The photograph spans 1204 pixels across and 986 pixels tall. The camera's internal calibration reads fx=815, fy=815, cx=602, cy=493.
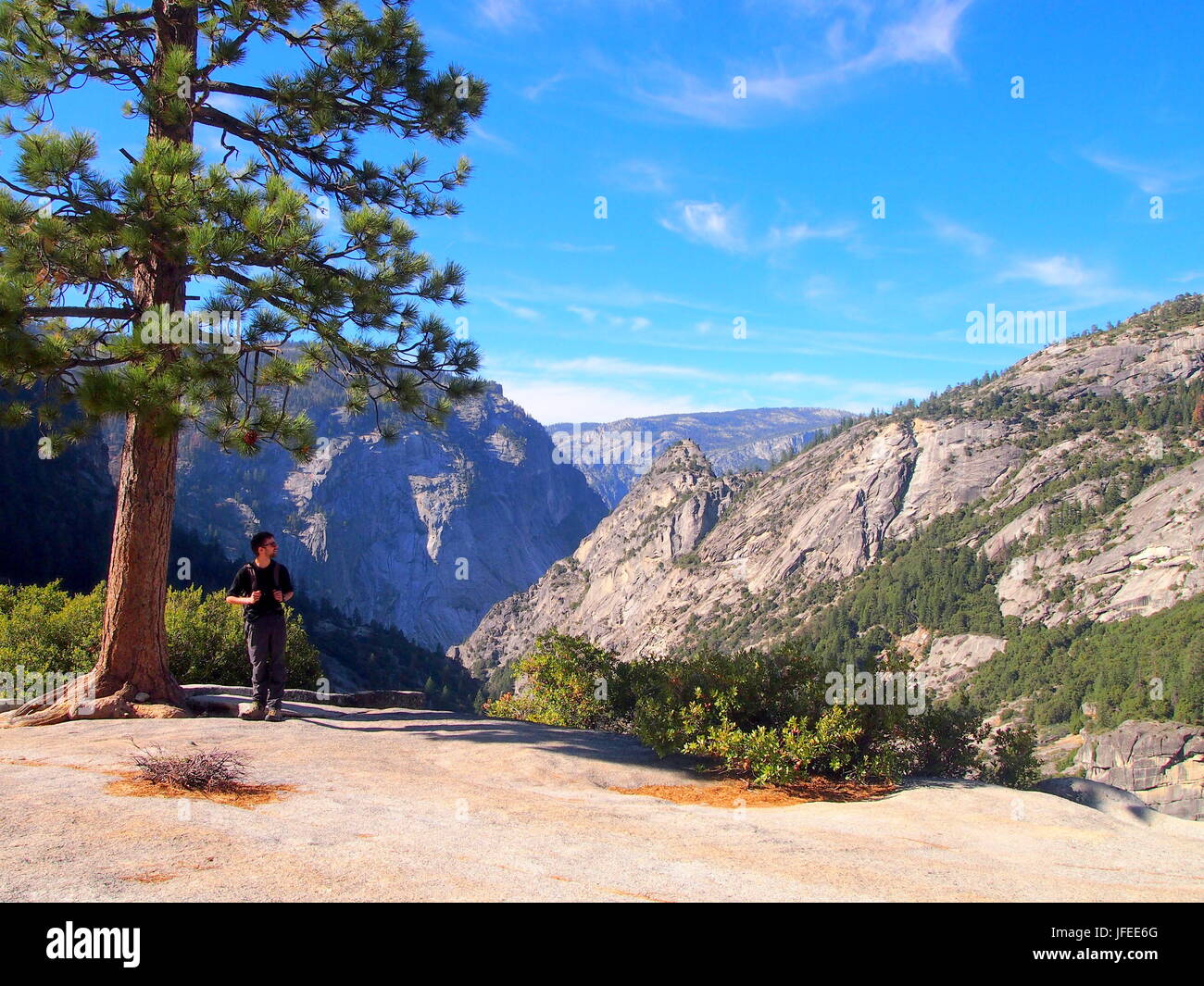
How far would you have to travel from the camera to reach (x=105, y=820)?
18.2 feet

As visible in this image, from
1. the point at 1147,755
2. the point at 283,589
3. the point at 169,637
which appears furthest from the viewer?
the point at 1147,755

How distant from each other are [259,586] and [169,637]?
499cm

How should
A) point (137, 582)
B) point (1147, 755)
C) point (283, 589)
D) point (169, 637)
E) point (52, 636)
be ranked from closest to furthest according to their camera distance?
point (283, 589) < point (137, 582) < point (52, 636) < point (169, 637) < point (1147, 755)

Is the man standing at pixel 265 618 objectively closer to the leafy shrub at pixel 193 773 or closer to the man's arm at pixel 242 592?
the man's arm at pixel 242 592

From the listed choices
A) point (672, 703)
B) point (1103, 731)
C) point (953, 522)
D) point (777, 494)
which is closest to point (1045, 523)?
point (953, 522)

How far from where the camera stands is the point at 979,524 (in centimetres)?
14075

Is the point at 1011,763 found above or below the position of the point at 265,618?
below

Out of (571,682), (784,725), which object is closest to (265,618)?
(571,682)

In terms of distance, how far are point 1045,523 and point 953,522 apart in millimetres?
21843

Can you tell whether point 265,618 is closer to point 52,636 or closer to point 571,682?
point 571,682

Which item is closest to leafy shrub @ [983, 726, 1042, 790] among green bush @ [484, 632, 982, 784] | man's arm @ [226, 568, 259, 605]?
green bush @ [484, 632, 982, 784]

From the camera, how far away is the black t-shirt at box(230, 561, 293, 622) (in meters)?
10.2
